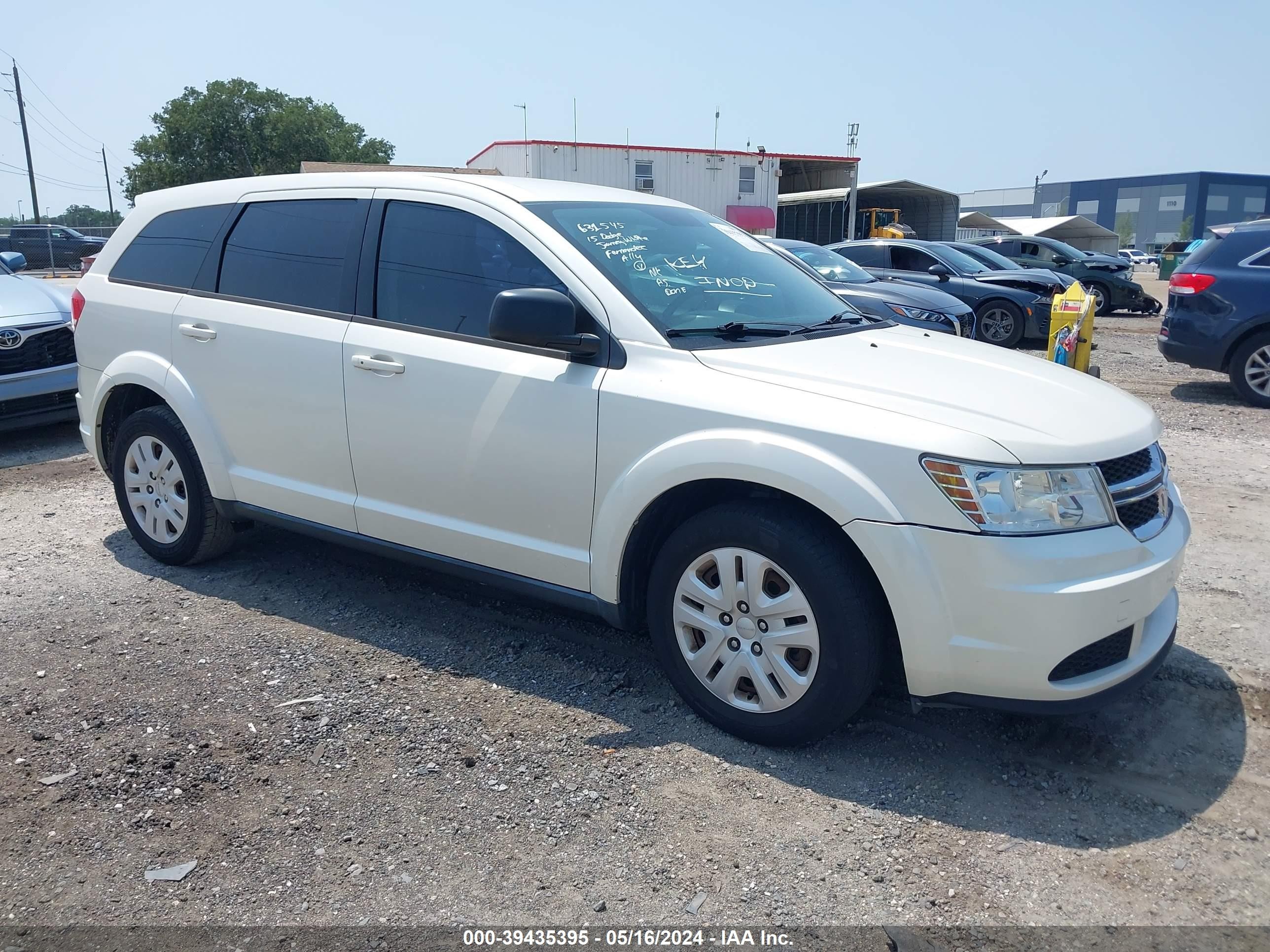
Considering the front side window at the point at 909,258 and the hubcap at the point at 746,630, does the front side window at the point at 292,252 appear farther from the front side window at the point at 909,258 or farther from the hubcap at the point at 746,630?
the front side window at the point at 909,258

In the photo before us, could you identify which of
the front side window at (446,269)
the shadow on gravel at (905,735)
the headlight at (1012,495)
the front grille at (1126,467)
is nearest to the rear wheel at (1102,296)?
the shadow on gravel at (905,735)

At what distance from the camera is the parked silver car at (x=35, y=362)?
23.2 feet

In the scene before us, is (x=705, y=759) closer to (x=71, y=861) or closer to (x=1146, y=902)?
(x=1146, y=902)

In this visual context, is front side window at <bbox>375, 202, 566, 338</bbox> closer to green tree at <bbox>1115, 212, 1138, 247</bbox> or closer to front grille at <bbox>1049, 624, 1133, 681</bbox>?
front grille at <bbox>1049, 624, 1133, 681</bbox>

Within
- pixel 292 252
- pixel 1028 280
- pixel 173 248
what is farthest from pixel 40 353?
pixel 1028 280

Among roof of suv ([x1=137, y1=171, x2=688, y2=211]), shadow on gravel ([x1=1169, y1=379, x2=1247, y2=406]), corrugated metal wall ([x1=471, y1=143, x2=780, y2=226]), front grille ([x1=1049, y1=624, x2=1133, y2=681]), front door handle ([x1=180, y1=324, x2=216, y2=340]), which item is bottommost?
shadow on gravel ([x1=1169, y1=379, x2=1247, y2=406])

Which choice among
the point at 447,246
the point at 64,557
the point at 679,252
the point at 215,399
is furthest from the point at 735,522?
the point at 64,557

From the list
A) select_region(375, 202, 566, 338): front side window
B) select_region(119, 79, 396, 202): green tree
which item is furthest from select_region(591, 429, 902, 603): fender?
select_region(119, 79, 396, 202): green tree

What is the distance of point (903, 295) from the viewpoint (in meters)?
9.98

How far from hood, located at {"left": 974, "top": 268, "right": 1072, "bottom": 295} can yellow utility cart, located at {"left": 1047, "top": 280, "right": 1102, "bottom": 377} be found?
A: 17.7 ft

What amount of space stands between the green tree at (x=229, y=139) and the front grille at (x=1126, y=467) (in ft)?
200

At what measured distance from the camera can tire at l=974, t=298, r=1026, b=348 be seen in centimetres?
1357

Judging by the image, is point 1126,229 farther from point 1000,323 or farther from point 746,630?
point 746,630

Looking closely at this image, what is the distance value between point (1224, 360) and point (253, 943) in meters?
9.73
